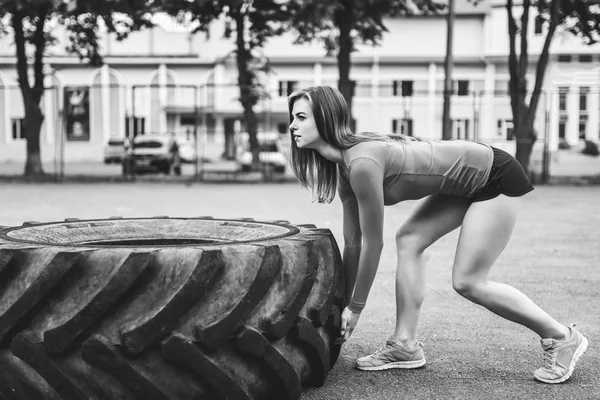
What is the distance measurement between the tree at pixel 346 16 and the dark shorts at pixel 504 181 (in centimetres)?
1625

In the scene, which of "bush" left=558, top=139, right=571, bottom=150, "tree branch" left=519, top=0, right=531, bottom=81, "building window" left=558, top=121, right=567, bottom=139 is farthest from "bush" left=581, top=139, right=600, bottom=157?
"tree branch" left=519, top=0, right=531, bottom=81

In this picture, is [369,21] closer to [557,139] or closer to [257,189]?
[257,189]

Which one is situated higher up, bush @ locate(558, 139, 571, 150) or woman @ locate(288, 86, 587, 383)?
woman @ locate(288, 86, 587, 383)

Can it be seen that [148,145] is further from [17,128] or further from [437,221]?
[437,221]

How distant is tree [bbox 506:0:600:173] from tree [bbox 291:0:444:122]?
254cm

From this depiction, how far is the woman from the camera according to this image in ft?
11.3

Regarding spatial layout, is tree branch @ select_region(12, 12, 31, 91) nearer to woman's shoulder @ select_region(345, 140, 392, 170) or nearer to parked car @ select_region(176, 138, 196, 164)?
parked car @ select_region(176, 138, 196, 164)

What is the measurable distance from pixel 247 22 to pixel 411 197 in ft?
75.9

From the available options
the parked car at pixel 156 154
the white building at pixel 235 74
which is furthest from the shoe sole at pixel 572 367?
the white building at pixel 235 74

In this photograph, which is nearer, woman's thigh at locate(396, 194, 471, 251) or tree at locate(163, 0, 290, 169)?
woman's thigh at locate(396, 194, 471, 251)

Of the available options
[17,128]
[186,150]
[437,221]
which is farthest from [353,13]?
[17,128]

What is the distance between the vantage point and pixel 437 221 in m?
3.86

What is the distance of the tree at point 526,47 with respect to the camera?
2172 centimetres

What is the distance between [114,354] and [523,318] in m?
1.84
